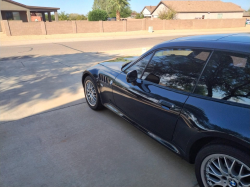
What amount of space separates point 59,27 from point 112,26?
806 centimetres

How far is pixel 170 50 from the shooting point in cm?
266

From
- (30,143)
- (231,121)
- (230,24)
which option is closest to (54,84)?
(30,143)

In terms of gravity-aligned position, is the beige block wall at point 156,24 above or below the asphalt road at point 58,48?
above

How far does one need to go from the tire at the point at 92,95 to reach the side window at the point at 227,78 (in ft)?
7.43

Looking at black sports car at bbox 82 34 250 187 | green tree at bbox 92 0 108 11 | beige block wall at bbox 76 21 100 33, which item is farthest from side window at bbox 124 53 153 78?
green tree at bbox 92 0 108 11

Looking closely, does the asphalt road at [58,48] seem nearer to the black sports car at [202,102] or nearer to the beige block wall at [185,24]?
the black sports car at [202,102]

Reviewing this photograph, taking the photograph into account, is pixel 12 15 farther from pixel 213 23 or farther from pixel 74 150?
pixel 74 150

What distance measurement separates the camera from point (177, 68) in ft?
8.42

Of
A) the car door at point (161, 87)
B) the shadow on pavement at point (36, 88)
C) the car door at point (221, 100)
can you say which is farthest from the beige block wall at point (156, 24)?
the car door at point (221, 100)

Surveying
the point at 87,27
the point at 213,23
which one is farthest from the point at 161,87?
the point at 213,23

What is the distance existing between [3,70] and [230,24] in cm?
4682

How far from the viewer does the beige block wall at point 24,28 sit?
2410cm

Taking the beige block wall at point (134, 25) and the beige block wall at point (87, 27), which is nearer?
the beige block wall at point (87, 27)

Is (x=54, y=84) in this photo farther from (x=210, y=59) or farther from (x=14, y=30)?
(x=14, y=30)
